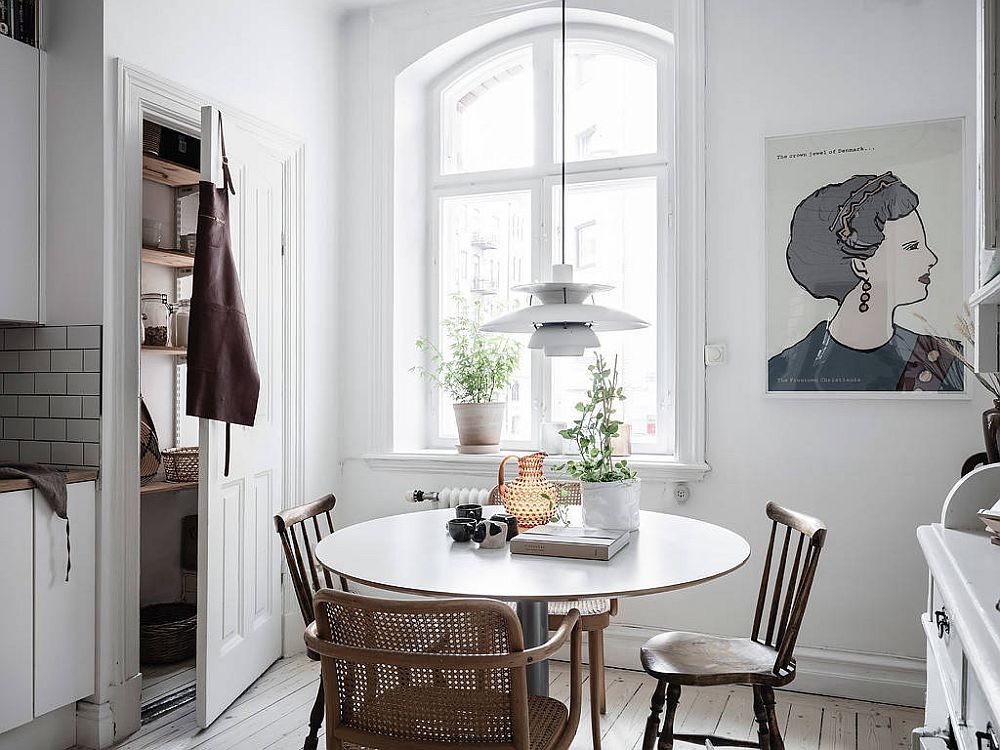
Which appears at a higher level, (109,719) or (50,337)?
(50,337)

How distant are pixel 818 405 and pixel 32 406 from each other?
9.43ft

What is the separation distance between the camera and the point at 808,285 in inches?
122

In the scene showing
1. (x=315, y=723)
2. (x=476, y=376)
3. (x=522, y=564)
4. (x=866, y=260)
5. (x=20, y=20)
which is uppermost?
(x=20, y=20)

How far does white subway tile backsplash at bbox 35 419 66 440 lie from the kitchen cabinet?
237 mm

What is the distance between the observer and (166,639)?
135 inches

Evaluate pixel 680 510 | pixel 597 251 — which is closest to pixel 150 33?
pixel 597 251

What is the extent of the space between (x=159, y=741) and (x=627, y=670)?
1781mm

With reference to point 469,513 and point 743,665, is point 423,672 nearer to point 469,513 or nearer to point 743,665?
point 469,513

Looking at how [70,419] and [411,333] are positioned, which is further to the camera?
[411,333]

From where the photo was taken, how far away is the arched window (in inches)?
142

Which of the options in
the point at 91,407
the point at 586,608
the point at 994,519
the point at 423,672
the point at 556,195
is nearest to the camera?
the point at 423,672

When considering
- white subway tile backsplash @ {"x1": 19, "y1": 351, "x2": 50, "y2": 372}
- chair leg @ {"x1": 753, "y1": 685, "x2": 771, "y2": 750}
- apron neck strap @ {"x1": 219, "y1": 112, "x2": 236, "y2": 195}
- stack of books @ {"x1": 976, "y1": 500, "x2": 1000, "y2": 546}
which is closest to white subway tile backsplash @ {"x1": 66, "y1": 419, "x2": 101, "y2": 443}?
white subway tile backsplash @ {"x1": 19, "y1": 351, "x2": 50, "y2": 372}

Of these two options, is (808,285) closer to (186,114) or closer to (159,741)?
(186,114)

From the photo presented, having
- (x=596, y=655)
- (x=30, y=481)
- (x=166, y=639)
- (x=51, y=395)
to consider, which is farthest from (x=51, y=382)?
(x=596, y=655)
